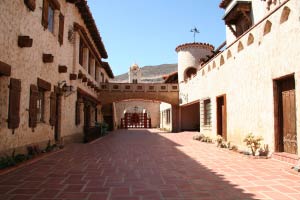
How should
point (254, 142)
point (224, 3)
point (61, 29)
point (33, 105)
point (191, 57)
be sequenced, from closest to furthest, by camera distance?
1. point (33, 105)
2. point (254, 142)
3. point (61, 29)
4. point (224, 3)
5. point (191, 57)

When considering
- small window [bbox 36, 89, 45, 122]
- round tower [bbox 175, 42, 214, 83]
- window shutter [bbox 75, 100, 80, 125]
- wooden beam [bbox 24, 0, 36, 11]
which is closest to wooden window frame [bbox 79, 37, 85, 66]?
window shutter [bbox 75, 100, 80, 125]

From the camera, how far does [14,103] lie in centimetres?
718

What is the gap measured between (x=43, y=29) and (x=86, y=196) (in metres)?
6.94

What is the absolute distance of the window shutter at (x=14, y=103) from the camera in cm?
697

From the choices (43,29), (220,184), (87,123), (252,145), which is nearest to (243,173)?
(220,184)

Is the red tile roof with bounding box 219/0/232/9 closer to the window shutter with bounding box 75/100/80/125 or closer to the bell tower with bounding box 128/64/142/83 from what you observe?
the window shutter with bounding box 75/100/80/125

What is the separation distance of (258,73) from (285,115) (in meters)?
1.78

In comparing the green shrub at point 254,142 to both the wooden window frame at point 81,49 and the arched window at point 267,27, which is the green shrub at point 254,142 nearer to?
the arched window at point 267,27

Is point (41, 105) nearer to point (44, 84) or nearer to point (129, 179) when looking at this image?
point (44, 84)

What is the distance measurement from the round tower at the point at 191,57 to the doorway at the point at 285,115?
17130 mm

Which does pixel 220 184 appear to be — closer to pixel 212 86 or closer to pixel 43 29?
pixel 43 29

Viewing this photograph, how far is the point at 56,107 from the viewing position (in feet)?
37.5

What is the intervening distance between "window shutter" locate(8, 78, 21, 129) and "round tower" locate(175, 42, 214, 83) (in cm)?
1910

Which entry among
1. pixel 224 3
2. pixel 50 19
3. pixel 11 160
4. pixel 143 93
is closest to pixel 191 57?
pixel 143 93
